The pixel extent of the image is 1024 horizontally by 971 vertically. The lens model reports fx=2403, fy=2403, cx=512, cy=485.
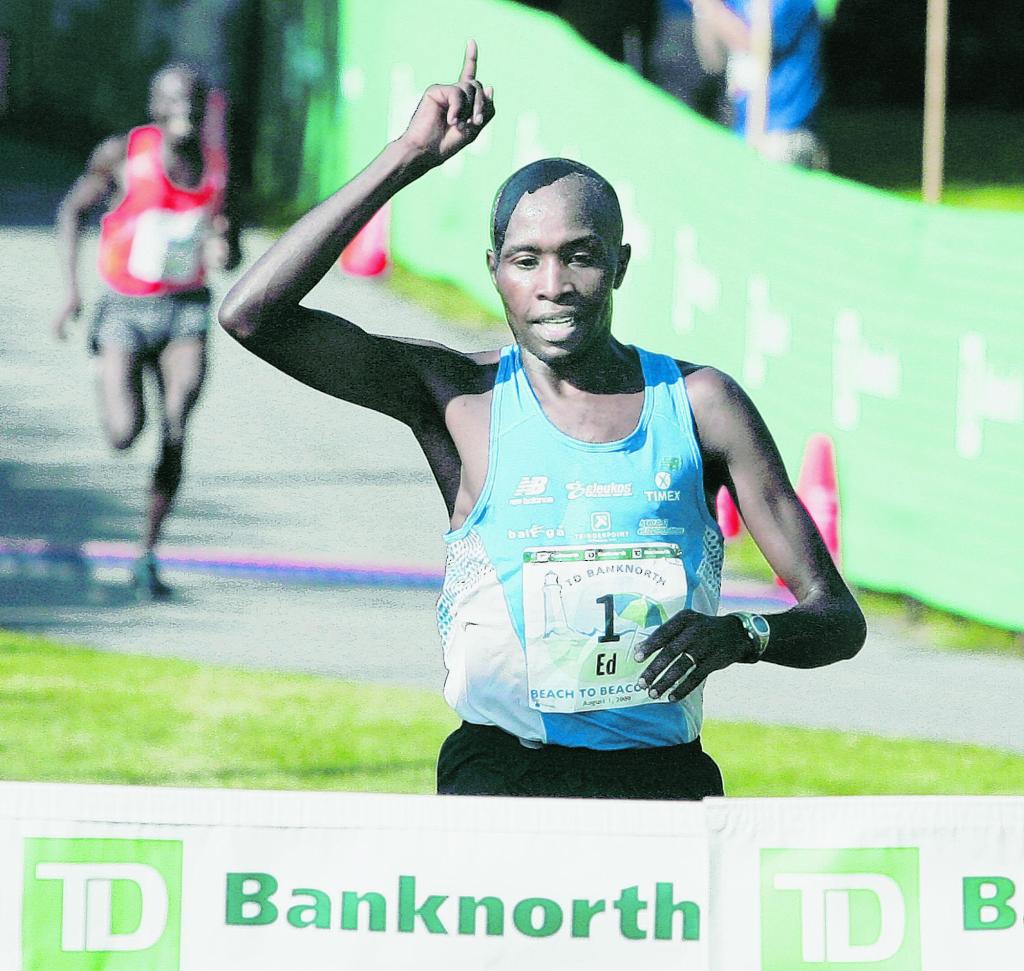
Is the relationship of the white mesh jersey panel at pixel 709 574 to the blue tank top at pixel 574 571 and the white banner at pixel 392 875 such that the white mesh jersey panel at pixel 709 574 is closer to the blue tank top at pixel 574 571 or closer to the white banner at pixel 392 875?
the blue tank top at pixel 574 571

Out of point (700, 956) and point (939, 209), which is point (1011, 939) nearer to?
point (700, 956)

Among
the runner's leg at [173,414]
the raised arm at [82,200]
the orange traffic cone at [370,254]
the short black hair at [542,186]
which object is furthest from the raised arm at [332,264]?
the orange traffic cone at [370,254]

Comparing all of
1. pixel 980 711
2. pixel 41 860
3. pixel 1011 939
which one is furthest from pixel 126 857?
pixel 980 711

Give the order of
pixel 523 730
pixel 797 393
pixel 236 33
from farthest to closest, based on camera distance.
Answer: pixel 236 33 → pixel 797 393 → pixel 523 730

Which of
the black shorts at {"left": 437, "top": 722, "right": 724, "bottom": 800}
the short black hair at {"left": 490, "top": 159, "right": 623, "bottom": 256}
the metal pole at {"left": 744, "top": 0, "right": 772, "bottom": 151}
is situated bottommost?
the black shorts at {"left": 437, "top": 722, "right": 724, "bottom": 800}

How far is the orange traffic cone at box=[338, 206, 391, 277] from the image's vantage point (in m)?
16.9

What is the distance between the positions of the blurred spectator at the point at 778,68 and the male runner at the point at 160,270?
11.8 feet

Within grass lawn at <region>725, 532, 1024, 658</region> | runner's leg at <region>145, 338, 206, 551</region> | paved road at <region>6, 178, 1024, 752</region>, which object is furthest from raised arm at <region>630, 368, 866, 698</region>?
runner's leg at <region>145, 338, 206, 551</region>

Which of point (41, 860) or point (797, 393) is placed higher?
point (797, 393)

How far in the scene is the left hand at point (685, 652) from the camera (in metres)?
3.66

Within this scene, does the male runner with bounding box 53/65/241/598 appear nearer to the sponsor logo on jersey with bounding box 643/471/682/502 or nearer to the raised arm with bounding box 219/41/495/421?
the raised arm with bounding box 219/41/495/421

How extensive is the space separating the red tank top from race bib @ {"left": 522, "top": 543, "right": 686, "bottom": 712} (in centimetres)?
662

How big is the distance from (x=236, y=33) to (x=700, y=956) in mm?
16822

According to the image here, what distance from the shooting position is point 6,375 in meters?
14.2
